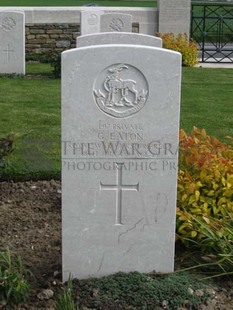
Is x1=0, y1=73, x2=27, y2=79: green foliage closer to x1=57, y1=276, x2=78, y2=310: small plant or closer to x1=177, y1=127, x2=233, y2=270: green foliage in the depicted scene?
x1=177, y1=127, x2=233, y2=270: green foliage

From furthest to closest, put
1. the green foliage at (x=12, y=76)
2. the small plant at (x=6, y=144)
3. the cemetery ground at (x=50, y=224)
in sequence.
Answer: the green foliage at (x=12, y=76)
the small plant at (x=6, y=144)
the cemetery ground at (x=50, y=224)

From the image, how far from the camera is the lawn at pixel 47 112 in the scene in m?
6.83

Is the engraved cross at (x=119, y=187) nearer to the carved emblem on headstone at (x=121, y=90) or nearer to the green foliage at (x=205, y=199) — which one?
the carved emblem on headstone at (x=121, y=90)

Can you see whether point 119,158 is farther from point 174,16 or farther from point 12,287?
point 174,16

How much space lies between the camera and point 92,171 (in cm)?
405

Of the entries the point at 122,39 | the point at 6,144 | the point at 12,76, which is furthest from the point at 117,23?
the point at 122,39

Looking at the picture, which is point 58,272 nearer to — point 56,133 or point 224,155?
point 224,155

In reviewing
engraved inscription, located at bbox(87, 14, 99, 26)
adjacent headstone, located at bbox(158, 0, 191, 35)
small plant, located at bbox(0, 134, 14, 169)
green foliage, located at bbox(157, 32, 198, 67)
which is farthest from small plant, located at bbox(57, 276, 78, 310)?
adjacent headstone, located at bbox(158, 0, 191, 35)

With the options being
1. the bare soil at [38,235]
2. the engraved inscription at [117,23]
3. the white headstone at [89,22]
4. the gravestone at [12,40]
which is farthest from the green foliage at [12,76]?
the bare soil at [38,235]

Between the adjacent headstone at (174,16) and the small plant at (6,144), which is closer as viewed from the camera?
the small plant at (6,144)

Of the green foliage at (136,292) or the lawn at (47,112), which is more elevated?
the lawn at (47,112)

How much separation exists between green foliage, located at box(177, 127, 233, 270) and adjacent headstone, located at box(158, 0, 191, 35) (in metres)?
11.6

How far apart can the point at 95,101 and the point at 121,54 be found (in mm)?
298

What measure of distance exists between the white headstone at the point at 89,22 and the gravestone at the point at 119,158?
11.1 metres
